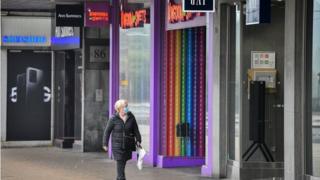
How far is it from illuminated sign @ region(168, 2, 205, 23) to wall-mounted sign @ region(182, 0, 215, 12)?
188 centimetres

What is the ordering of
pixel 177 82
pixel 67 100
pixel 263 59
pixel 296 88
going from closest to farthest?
pixel 296 88
pixel 263 59
pixel 177 82
pixel 67 100

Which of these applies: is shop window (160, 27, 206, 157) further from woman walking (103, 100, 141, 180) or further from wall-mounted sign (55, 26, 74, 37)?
wall-mounted sign (55, 26, 74, 37)

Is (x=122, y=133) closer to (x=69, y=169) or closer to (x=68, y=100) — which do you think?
(x=69, y=169)

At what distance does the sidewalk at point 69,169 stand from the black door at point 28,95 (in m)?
2.16

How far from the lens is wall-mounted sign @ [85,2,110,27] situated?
61.7 feet

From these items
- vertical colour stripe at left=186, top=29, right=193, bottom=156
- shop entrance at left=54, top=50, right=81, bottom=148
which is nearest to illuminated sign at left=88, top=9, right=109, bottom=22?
shop entrance at left=54, top=50, right=81, bottom=148

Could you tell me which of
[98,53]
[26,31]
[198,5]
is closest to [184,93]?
[198,5]

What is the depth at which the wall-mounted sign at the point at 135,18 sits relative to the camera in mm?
17016

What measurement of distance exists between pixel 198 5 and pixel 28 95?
35.0 ft

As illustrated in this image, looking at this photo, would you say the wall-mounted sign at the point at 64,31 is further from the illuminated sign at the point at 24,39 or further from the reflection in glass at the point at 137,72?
the reflection in glass at the point at 137,72

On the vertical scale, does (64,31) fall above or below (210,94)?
above

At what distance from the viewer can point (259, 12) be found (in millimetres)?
11875

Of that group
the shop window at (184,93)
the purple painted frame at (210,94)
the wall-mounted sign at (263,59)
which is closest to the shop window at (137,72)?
the shop window at (184,93)

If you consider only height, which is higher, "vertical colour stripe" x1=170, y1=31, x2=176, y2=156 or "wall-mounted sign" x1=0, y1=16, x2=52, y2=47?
"wall-mounted sign" x1=0, y1=16, x2=52, y2=47
